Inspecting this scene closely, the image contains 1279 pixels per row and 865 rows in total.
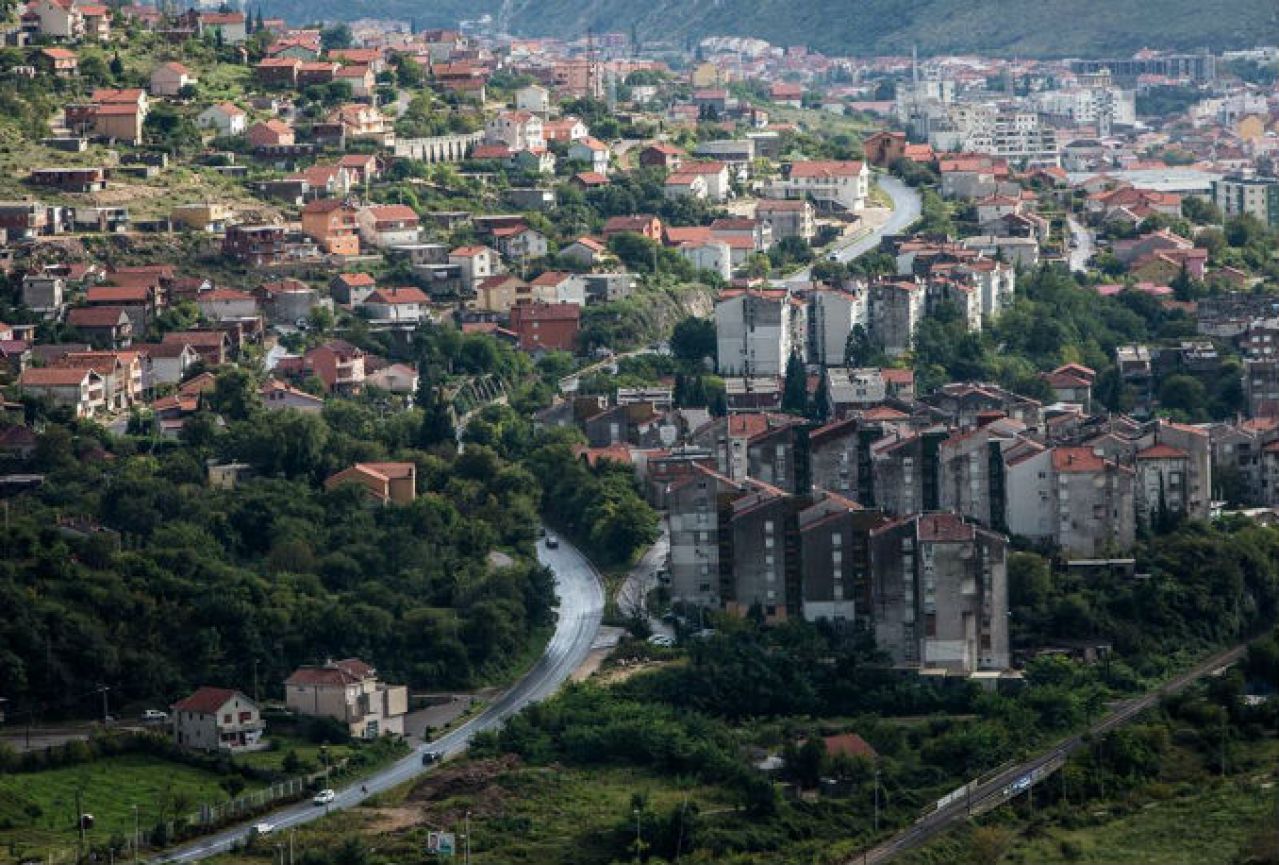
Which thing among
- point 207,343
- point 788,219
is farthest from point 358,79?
point 207,343

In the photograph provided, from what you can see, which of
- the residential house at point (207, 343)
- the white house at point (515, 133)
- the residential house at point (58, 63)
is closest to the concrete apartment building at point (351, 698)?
the residential house at point (207, 343)

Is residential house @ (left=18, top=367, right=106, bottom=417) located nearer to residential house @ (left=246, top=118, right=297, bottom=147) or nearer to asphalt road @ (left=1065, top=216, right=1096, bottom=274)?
residential house @ (left=246, top=118, right=297, bottom=147)

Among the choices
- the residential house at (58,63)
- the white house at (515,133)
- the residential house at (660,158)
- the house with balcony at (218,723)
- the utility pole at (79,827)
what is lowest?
the utility pole at (79,827)

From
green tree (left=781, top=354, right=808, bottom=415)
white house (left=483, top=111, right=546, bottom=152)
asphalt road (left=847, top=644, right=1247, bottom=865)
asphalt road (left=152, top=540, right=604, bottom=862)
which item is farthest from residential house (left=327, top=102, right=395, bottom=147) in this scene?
asphalt road (left=847, top=644, right=1247, bottom=865)

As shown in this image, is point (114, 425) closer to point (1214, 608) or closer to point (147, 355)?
point (147, 355)

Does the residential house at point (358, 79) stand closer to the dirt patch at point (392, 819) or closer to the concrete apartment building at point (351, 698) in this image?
the concrete apartment building at point (351, 698)

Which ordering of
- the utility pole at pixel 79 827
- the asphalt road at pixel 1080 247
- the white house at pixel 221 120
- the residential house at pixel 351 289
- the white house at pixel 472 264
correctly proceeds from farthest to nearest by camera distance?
the asphalt road at pixel 1080 247
the white house at pixel 221 120
the white house at pixel 472 264
the residential house at pixel 351 289
the utility pole at pixel 79 827
